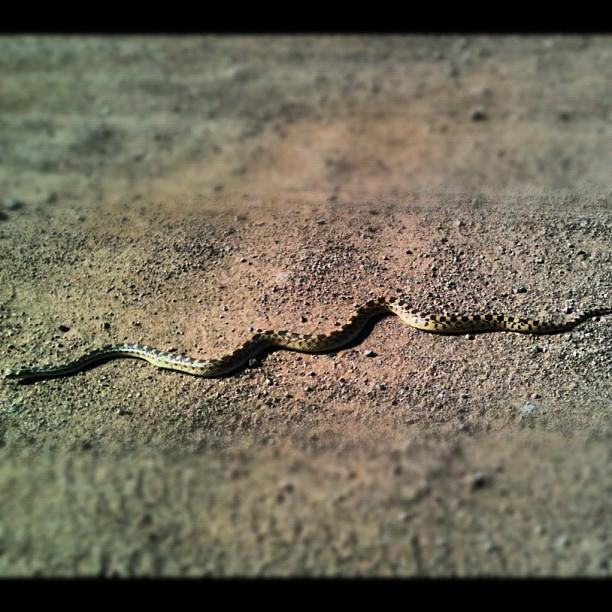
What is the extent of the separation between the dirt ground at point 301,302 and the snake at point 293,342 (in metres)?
0.14

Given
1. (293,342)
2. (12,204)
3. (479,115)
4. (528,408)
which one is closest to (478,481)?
(528,408)

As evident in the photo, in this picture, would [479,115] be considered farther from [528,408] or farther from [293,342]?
[528,408]

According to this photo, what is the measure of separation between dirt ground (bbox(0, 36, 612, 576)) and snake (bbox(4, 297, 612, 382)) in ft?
0.46

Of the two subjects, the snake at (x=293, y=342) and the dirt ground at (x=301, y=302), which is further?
the snake at (x=293, y=342)

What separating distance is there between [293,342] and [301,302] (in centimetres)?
78

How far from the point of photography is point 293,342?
317 inches

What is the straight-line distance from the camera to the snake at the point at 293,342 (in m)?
7.71

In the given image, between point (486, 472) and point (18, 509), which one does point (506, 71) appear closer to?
point (486, 472)

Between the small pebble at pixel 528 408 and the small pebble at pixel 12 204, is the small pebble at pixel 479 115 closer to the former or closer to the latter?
the small pebble at pixel 528 408

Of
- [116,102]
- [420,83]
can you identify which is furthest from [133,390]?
[420,83]

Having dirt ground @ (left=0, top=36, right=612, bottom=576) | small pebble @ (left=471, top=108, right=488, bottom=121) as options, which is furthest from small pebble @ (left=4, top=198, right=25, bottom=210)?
small pebble @ (left=471, top=108, right=488, bottom=121)

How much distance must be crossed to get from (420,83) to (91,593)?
36.6 ft

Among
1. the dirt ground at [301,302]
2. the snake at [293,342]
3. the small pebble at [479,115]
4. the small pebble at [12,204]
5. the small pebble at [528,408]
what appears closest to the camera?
the dirt ground at [301,302]

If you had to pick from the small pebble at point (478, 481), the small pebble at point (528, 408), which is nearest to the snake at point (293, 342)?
the small pebble at point (528, 408)
